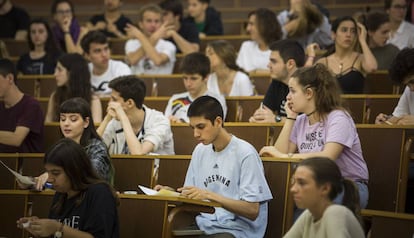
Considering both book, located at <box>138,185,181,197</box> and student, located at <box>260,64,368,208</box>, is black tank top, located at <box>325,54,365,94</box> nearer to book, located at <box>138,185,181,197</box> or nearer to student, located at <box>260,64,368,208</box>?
student, located at <box>260,64,368,208</box>

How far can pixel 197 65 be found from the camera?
5039mm

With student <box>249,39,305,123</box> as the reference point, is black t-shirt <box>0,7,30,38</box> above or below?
above

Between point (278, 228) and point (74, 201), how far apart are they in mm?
885

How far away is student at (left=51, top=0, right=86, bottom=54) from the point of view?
267 inches

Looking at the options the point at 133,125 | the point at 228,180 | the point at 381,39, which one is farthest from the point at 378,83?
the point at 228,180

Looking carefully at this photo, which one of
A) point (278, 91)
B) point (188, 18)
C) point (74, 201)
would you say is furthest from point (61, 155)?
point (188, 18)

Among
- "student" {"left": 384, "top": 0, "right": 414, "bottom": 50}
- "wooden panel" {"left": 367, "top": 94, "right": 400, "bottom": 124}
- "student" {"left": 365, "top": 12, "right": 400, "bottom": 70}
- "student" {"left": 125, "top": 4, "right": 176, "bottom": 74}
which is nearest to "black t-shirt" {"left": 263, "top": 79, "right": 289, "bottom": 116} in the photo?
"wooden panel" {"left": 367, "top": 94, "right": 400, "bottom": 124}

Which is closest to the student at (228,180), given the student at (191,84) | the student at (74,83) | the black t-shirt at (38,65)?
the student at (191,84)

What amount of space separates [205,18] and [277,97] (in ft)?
8.38

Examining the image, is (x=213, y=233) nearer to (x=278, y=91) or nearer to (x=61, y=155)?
(x=61, y=155)

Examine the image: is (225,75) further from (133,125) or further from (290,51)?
(133,125)

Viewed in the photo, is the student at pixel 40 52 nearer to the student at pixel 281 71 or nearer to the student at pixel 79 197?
the student at pixel 281 71

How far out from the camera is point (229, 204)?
3.49m

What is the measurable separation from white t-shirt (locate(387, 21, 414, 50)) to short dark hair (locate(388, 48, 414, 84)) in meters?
1.93
